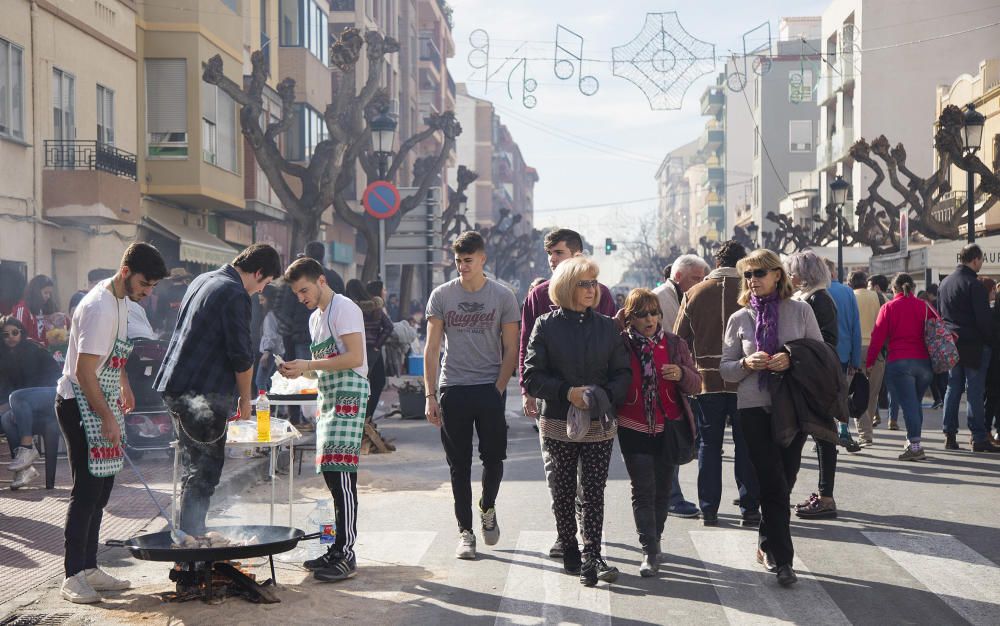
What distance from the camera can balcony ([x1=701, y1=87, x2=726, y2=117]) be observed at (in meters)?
109

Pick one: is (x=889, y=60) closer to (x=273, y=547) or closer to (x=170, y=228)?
(x=170, y=228)

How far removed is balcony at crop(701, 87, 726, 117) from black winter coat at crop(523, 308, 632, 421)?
339 feet

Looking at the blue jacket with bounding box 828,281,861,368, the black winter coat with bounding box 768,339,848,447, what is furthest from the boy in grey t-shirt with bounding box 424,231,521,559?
the blue jacket with bounding box 828,281,861,368

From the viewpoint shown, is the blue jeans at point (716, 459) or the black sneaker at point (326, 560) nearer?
the black sneaker at point (326, 560)

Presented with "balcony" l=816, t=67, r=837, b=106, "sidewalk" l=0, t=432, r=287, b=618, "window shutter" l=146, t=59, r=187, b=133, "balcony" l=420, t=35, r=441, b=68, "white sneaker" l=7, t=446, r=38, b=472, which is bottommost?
"sidewalk" l=0, t=432, r=287, b=618

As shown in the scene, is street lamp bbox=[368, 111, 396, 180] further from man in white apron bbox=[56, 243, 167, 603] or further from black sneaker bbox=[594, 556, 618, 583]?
black sneaker bbox=[594, 556, 618, 583]

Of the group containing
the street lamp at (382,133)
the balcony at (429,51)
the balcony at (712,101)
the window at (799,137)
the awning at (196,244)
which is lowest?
the awning at (196,244)

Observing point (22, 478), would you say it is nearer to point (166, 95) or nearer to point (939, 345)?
point (939, 345)

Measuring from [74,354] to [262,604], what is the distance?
62.7 inches

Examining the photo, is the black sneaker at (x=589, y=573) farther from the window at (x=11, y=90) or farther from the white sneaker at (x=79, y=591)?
the window at (x=11, y=90)

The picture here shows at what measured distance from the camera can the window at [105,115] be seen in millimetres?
23703

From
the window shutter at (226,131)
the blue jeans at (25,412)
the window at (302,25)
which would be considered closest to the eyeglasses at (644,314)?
the blue jeans at (25,412)

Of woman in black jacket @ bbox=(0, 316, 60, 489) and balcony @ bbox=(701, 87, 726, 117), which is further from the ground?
balcony @ bbox=(701, 87, 726, 117)

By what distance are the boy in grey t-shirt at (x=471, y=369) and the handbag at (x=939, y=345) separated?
666 centimetres
